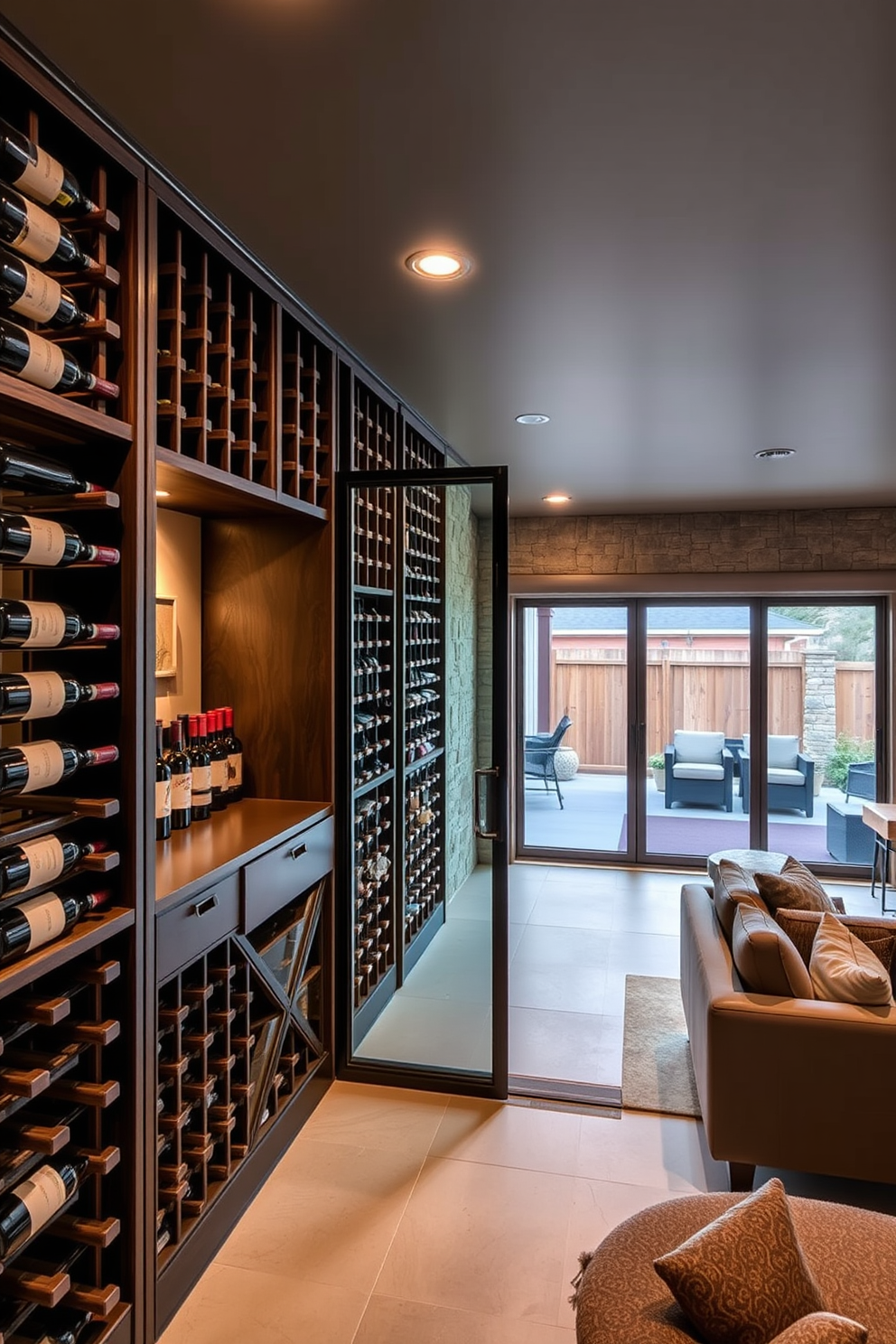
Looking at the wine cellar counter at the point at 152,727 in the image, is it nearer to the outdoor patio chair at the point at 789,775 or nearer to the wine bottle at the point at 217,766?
the wine bottle at the point at 217,766

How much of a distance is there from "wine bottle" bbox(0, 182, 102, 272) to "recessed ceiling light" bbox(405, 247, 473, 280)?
84 cm

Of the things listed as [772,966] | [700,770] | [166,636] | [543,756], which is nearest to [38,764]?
[166,636]

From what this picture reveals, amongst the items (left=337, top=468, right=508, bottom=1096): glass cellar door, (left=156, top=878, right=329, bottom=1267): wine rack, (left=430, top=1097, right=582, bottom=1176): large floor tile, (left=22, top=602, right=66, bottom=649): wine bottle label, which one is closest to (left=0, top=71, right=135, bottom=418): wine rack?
(left=22, top=602, right=66, bottom=649): wine bottle label

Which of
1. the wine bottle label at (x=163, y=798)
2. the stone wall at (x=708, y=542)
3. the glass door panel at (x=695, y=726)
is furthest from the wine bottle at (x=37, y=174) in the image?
the glass door panel at (x=695, y=726)

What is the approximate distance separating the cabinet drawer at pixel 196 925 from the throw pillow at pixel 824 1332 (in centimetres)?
132

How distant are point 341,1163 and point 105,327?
233 cm

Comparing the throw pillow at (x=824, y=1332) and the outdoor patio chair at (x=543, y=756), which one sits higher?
the outdoor patio chair at (x=543, y=756)

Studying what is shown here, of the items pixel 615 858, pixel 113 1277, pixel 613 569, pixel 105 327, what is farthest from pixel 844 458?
pixel 113 1277

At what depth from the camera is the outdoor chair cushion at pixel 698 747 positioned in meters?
6.00

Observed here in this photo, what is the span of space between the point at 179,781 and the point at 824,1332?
187 cm

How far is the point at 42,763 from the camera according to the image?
1462 millimetres

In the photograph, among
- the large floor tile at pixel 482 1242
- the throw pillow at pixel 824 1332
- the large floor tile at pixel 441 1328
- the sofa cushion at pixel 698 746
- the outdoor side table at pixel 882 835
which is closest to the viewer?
the throw pillow at pixel 824 1332

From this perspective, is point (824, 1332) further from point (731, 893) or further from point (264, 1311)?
point (731, 893)

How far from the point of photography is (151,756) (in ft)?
5.78
